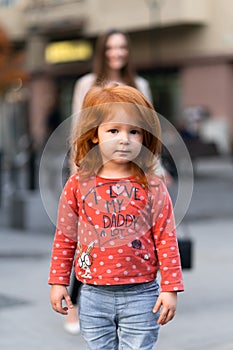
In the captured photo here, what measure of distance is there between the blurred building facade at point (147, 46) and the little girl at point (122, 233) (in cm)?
2317

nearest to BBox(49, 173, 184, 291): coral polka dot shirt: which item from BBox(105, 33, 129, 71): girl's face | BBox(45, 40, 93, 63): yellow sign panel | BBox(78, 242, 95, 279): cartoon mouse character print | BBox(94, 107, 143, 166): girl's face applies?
BBox(78, 242, 95, 279): cartoon mouse character print

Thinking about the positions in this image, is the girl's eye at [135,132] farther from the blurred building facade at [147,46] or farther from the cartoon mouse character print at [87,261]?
the blurred building facade at [147,46]

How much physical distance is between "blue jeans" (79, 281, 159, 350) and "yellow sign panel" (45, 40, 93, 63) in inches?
1092

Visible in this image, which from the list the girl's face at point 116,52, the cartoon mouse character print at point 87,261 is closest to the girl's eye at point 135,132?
the cartoon mouse character print at point 87,261

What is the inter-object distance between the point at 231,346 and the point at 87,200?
6.88 ft

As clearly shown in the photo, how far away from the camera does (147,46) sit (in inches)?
1134

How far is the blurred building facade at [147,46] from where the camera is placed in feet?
87.2

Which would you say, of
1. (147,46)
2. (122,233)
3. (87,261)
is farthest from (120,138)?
(147,46)

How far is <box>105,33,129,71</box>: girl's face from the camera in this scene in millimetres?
5379

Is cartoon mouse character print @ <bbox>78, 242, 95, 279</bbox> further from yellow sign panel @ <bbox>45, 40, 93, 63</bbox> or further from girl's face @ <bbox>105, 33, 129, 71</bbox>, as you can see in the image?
yellow sign panel @ <bbox>45, 40, 93, 63</bbox>

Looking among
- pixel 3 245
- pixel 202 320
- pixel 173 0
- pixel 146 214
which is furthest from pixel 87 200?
pixel 173 0

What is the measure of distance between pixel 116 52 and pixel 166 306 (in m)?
2.47

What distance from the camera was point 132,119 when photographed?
3344 mm

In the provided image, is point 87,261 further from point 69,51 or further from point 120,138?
point 69,51
